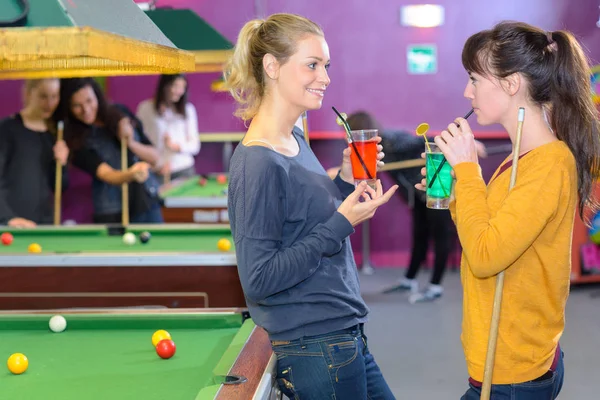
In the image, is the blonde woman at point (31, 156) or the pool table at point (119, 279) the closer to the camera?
the pool table at point (119, 279)

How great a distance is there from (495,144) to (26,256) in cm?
450

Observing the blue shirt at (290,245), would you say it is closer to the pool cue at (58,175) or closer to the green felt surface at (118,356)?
the green felt surface at (118,356)

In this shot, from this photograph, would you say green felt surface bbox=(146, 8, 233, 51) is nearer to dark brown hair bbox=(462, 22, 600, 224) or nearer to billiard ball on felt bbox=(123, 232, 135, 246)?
billiard ball on felt bbox=(123, 232, 135, 246)

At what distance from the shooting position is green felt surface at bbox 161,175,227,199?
198 inches

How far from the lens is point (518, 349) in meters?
1.61

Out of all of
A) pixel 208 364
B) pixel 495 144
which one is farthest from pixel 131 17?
pixel 495 144

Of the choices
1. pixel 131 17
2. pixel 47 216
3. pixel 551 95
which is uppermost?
pixel 131 17

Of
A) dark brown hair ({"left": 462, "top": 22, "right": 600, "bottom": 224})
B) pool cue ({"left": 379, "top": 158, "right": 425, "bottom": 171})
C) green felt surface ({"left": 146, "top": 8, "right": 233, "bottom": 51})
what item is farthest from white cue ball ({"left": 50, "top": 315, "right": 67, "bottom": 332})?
pool cue ({"left": 379, "top": 158, "right": 425, "bottom": 171})

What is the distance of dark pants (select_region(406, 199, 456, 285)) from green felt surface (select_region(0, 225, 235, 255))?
211 cm

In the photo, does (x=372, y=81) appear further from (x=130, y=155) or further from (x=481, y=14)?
(x=130, y=155)

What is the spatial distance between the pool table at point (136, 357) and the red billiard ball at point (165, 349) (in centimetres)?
2

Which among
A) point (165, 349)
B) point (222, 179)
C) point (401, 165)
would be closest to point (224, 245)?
point (165, 349)

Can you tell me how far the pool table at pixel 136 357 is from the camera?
5.68ft

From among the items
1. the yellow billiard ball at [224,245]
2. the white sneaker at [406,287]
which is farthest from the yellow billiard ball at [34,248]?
the white sneaker at [406,287]
